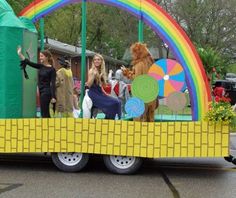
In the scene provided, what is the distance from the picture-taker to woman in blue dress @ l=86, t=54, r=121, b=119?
30.0ft

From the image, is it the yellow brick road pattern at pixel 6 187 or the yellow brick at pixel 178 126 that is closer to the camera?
the yellow brick road pattern at pixel 6 187

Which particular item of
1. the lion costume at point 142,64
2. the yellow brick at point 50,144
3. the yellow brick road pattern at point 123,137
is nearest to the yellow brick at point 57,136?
the yellow brick road pattern at point 123,137

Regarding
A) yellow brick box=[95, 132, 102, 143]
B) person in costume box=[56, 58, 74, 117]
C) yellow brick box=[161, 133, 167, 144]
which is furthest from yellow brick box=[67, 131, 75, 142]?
person in costume box=[56, 58, 74, 117]

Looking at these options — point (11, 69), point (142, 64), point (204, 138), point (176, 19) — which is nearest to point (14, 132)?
point (11, 69)

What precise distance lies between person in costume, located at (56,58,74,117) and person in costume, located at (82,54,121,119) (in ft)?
4.28

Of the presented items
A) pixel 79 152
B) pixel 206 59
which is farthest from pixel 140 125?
pixel 206 59

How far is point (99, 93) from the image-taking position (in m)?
9.30

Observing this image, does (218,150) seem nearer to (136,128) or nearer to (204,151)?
(204,151)

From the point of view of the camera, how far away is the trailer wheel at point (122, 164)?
8.63 m

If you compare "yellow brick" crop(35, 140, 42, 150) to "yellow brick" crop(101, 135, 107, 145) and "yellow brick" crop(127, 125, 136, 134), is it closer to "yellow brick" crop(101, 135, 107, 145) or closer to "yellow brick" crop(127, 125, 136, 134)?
"yellow brick" crop(101, 135, 107, 145)

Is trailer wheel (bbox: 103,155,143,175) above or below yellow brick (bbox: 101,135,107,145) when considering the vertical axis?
below

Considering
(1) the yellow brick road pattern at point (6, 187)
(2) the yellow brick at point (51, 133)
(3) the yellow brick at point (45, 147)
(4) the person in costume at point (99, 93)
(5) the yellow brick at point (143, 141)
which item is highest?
(4) the person in costume at point (99, 93)

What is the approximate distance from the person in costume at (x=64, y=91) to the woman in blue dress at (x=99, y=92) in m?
1.39

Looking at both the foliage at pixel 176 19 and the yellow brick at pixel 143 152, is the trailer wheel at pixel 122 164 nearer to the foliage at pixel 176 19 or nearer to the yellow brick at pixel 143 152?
the yellow brick at pixel 143 152
